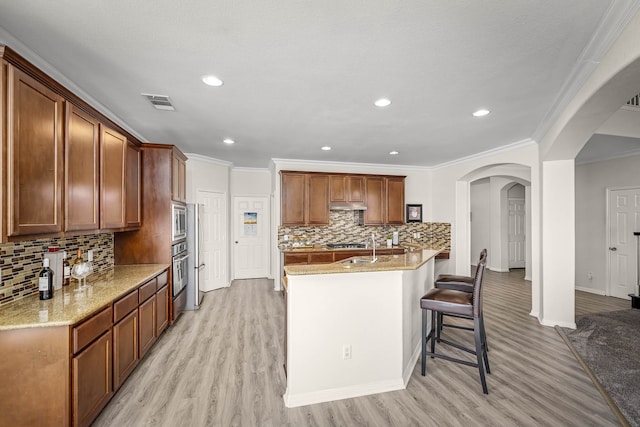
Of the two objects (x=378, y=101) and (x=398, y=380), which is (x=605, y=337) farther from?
(x=378, y=101)

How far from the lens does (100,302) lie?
219 centimetres

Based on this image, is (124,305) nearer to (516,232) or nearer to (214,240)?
(214,240)

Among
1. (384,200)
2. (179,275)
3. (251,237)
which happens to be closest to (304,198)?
(384,200)

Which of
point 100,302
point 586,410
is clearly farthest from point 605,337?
point 100,302

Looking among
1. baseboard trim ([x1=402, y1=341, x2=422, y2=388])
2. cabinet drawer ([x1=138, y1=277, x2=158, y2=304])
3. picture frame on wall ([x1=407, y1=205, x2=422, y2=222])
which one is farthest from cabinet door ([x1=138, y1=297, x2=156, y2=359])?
picture frame on wall ([x1=407, y1=205, x2=422, y2=222])

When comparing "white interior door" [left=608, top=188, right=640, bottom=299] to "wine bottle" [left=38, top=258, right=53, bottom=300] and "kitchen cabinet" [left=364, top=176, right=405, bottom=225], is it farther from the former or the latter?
"wine bottle" [left=38, top=258, right=53, bottom=300]

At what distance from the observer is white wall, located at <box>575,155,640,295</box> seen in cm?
556

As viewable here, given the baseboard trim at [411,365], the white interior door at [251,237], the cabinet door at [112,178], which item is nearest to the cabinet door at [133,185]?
the cabinet door at [112,178]

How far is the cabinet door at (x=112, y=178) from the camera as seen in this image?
2.82 m

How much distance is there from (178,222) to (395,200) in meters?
4.24

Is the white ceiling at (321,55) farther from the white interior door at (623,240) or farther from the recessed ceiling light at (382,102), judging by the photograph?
the white interior door at (623,240)

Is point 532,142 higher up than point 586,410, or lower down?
higher up

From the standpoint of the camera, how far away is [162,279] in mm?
3641

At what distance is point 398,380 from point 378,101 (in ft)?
8.64
